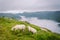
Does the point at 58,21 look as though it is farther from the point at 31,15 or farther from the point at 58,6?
the point at 31,15

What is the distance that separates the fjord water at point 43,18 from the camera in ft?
5.05

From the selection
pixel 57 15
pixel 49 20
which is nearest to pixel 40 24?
pixel 49 20

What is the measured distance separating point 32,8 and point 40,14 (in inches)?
4.4

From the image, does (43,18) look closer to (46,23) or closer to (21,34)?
(46,23)

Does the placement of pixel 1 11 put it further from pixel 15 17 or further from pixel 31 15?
pixel 31 15

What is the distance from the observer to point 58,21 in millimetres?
1559

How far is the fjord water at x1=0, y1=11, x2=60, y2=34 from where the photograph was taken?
154cm

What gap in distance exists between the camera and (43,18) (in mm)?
1558

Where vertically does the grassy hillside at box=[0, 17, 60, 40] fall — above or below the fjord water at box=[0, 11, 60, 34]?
below

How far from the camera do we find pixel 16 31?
149 centimetres

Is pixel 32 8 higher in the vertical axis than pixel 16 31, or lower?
higher

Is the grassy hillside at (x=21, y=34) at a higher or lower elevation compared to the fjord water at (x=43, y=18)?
lower

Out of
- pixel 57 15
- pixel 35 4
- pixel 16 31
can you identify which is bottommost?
pixel 16 31

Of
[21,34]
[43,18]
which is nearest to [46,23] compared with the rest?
[43,18]
